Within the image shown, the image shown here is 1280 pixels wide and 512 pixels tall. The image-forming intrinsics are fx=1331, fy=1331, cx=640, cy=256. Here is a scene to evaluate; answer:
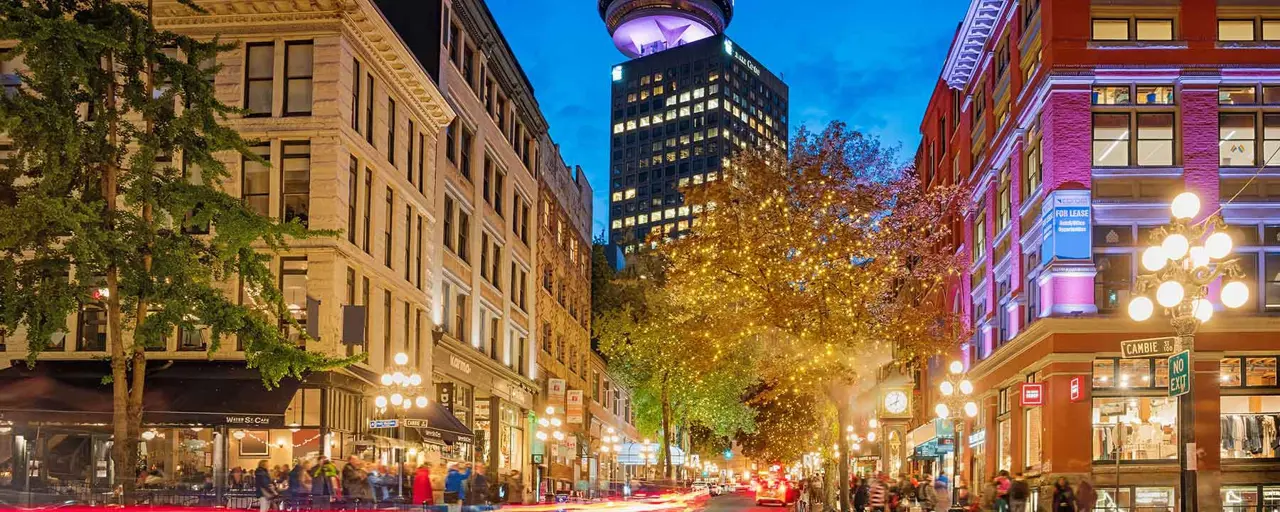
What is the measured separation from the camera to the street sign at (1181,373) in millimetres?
17531

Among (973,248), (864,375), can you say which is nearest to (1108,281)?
(864,375)

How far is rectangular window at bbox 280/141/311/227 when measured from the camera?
33.6 metres

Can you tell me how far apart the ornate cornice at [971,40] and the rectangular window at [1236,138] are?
10280 millimetres

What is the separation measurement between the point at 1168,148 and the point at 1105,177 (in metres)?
2.02

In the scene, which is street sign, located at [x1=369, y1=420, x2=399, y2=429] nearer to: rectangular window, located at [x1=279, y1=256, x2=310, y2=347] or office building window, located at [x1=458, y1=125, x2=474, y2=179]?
rectangular window, located at [x1=279, y1=256, x2=310, y2=347]

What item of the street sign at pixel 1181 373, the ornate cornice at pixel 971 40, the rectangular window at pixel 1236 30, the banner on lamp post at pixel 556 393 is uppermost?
the ornate cornice at pixel 971 40

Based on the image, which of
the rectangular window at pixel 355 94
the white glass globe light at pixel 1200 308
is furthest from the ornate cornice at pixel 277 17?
the white glass globe light at pixel 1200 308

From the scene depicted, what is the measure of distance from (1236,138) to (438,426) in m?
24.7

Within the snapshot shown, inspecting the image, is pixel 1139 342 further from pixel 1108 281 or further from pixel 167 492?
pixel 1108 281

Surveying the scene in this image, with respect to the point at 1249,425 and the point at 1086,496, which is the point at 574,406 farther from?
the point at 1086,496

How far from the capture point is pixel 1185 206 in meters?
17.4

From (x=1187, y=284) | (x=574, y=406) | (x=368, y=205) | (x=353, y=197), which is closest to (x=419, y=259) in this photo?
(x=368, y=205)

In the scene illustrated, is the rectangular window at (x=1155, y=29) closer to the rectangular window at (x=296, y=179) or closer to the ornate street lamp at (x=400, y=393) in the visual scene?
the ornate street lamp at (x=400, y=393)

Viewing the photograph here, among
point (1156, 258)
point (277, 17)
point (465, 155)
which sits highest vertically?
point (277, 17)
